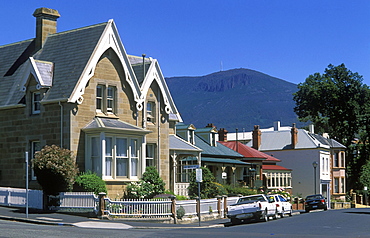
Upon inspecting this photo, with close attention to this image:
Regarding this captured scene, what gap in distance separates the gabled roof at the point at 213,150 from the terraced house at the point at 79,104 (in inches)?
588

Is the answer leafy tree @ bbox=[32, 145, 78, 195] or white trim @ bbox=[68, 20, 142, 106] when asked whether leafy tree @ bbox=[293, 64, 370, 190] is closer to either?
white trim @ bbox=[68, 20, 142, 106]

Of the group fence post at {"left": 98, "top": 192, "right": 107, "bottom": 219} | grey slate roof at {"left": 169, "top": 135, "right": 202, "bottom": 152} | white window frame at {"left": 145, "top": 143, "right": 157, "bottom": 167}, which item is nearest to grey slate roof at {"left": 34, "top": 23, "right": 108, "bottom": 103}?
fence post at {"left": 98, "top": 192, "right": 107, "bottom": 219}

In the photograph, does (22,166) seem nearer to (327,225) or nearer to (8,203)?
(8,203)

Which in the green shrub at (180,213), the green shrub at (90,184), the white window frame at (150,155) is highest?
the white window frame at (150,155)

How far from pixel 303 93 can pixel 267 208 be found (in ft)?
195

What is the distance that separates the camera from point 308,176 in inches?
3243

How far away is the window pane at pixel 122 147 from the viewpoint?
1475 inches

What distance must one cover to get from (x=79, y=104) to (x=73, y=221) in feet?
29.1

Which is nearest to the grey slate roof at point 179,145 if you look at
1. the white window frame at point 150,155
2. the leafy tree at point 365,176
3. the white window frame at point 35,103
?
the white window frame at point 150,155

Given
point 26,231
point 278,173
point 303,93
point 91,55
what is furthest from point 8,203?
point 303,93

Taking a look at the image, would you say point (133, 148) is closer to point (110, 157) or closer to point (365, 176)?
point (110, 157)

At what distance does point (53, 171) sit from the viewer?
1331 inches

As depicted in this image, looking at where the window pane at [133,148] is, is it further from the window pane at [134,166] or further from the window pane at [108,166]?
the window pane at [108,166]

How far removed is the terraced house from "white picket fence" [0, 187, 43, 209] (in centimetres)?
292
